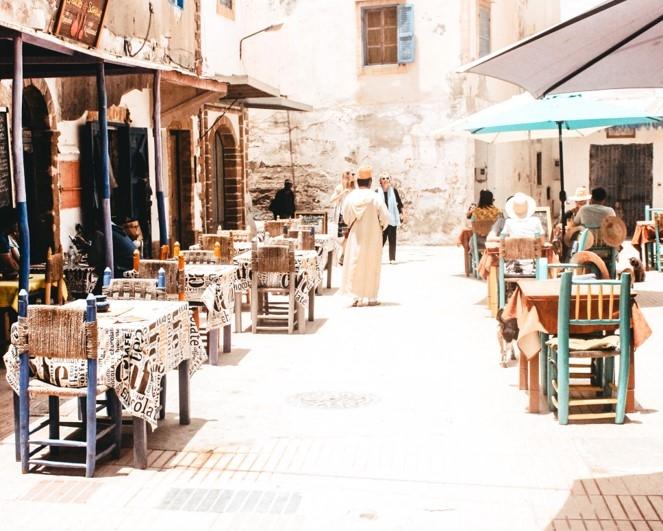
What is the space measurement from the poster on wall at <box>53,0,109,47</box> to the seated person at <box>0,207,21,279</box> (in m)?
2.36

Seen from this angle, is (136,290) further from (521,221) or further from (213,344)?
(521,221)

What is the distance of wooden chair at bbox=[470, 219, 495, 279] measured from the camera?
46.2 feet

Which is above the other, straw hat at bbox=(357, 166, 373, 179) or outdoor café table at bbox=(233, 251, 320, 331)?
straw hat at bbox=(357, 166, 373, 179)

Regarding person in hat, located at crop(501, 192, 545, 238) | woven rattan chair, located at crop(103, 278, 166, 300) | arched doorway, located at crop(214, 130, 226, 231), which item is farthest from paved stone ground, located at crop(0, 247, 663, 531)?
arched doorway, located at crop(214, 130, 226, 231)

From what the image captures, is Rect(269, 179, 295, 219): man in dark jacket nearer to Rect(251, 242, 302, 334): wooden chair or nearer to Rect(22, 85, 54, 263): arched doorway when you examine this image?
Rect(22, 85, 54, 263): arched doorway

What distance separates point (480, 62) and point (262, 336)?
5869mm

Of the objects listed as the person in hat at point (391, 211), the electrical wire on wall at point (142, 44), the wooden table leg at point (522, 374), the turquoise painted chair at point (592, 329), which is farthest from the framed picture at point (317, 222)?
the turquoise painted chair at point (592, 329)

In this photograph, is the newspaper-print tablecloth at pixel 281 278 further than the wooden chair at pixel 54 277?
Yes

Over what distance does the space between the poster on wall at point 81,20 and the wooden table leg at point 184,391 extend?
5459 millimetres

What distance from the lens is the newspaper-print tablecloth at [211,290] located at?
879 centimetres

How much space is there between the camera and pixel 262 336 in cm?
1039

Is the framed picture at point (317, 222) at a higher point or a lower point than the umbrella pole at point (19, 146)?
lower

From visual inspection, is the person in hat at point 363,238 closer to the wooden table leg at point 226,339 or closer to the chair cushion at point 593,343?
the wooden table leg at point 226,339

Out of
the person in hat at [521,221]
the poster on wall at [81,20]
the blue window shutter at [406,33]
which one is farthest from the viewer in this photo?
Result: the blue window shutter at [406,33]
